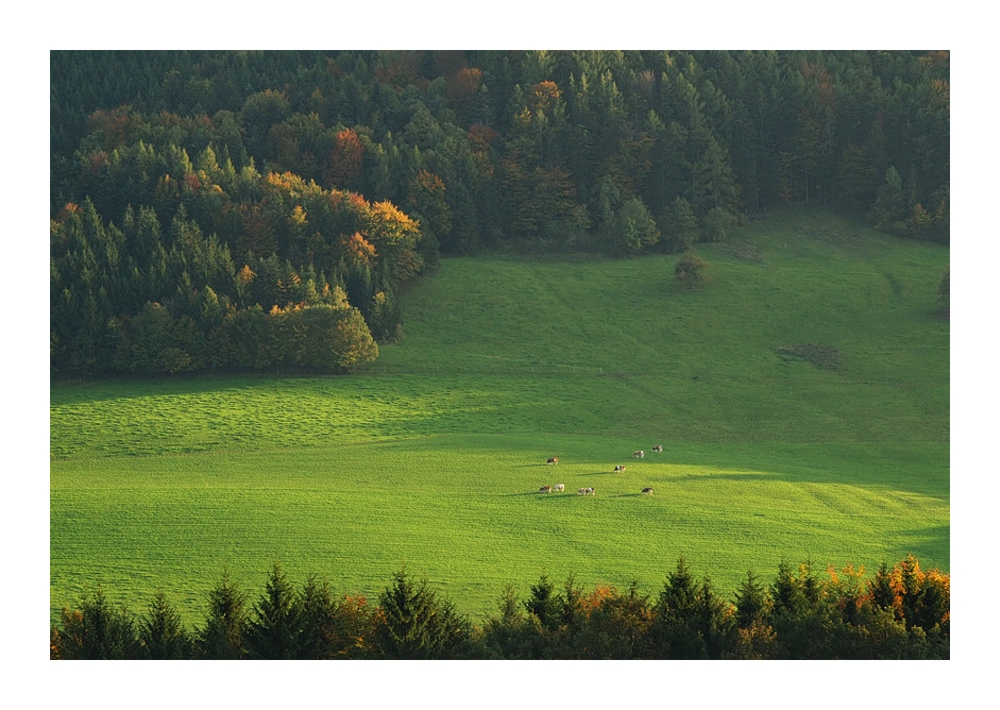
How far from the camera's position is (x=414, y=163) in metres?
67.8

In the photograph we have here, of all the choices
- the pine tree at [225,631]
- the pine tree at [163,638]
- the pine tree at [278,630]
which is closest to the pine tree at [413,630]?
the pine tree at [278,630]

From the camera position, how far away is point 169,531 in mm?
36750

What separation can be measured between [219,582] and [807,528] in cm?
1981

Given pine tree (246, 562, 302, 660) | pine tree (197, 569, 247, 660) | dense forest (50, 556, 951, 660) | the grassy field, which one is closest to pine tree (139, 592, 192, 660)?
dense forest (50, 556, 951, 660)

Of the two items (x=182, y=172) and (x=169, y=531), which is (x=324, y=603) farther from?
(x=182, y=172)

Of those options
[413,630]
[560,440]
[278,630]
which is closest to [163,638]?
[278,630]

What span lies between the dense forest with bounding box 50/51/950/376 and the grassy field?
2448mm

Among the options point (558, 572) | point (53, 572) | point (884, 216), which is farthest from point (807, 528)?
point (884, 216)

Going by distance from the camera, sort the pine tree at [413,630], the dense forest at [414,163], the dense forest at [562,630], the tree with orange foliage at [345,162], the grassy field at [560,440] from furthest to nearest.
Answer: the tree with orange foliage at [345,162] → the dense forest at [414,163] → the grassy field at [560,440] → the pine tree at [413,630] → the dense forest at [562,630]

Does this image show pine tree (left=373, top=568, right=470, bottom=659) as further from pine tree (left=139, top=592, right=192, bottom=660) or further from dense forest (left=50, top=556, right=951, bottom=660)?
pine tree (left=139, top=592, right=192, bottom=660)

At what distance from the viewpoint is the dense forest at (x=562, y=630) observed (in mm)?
27938

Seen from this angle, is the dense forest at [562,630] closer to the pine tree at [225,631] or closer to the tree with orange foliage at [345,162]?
the pine tree at [225,631]

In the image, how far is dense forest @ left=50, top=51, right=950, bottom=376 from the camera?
58062 mm

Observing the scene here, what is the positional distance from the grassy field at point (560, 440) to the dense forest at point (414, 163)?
245 centimetres
